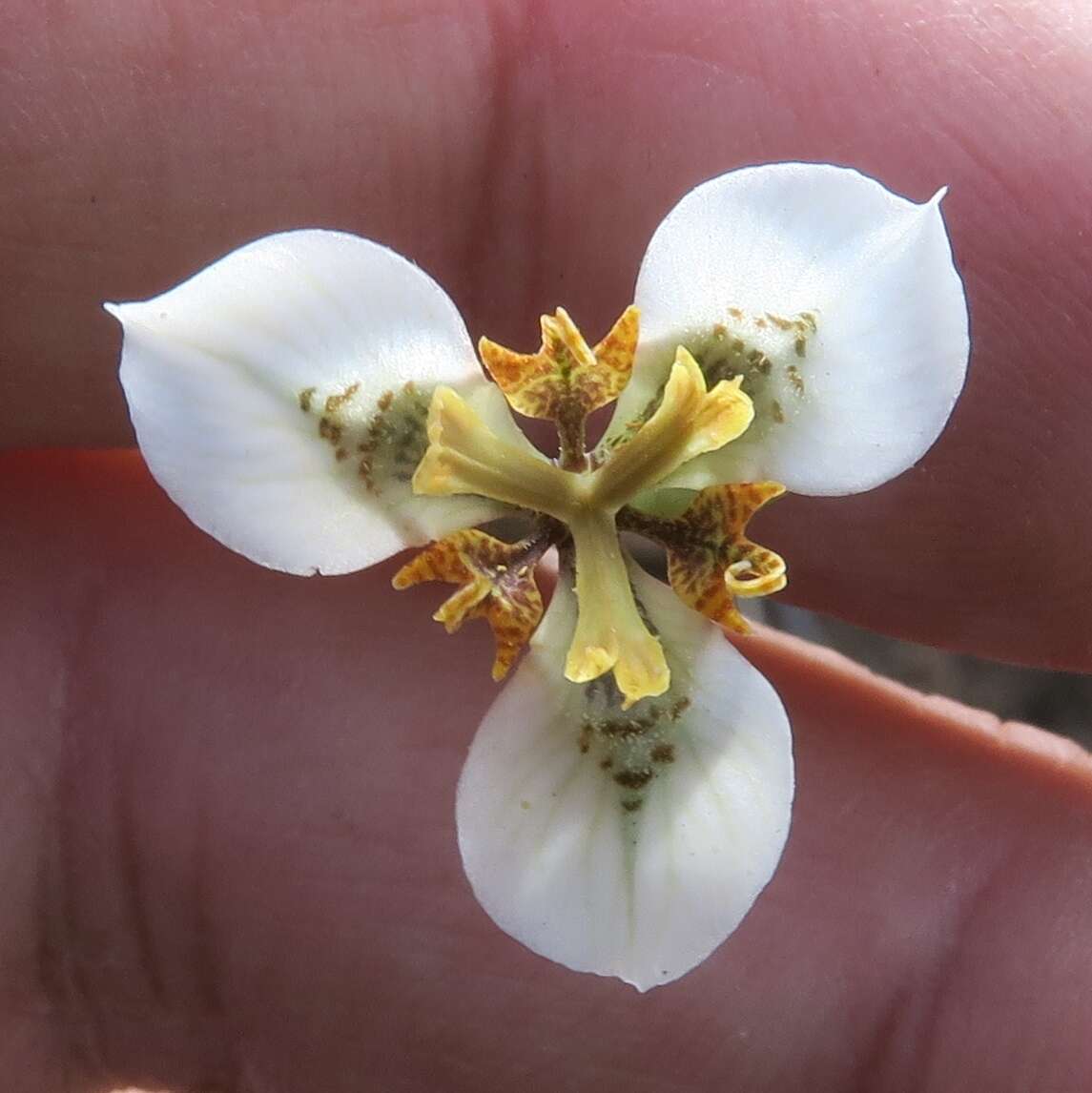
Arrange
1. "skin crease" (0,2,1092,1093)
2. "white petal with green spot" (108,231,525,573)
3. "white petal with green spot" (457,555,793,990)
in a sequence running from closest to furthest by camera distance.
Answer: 1. "white petal with green spot" (108,231,525,573)
2. "white petal with green spot" (457,555,793,990)
3. "skin crease" (0,2,1092,1093)

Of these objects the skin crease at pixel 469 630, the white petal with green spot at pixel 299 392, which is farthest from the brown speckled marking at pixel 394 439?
the skin crease at pixel 469 630

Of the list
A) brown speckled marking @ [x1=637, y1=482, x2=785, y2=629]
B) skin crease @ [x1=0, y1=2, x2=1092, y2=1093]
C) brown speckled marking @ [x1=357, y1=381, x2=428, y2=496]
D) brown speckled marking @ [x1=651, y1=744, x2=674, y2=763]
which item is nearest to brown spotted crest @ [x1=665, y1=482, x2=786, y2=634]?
brown speckled marking @ [x1=637, y1=482, x2=785, y2=629]

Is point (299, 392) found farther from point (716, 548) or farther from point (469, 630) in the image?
point (469, 630)

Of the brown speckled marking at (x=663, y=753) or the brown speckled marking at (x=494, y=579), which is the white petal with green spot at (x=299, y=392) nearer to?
the brown speckled marking at (x=494, y=579)

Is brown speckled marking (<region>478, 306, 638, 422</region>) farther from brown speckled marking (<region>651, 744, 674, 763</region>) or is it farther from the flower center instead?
brown speckled marking (<region>651, 744, 674, 763</region>)

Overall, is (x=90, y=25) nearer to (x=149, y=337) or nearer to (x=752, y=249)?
(x=149, y=337)

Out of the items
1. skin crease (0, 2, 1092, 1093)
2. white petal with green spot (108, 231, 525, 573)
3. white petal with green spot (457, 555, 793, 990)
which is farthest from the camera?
skin crease (0, 2, 1092, 1093)

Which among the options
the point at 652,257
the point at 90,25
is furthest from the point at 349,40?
the point at 652,257
